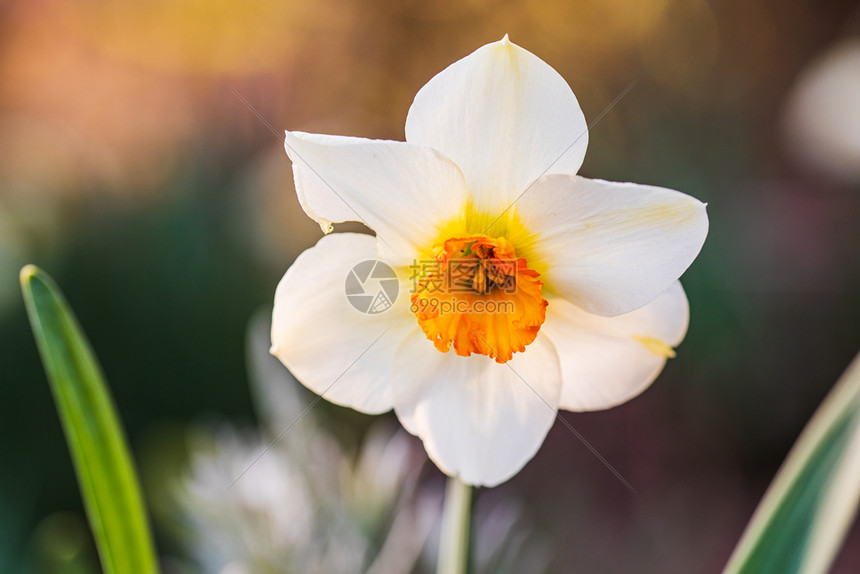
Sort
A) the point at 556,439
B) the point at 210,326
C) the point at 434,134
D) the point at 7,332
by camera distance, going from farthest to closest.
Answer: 1. the point at 556,439
2. the point at 210,326
3. the point at 7,332
4. the point at 434,134

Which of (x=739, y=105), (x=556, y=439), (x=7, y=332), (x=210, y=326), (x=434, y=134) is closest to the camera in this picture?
(x=434, y=134)

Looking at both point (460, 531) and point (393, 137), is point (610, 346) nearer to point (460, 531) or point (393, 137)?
point (460, 531)

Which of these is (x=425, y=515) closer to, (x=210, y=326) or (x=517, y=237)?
(x=517, y=237)

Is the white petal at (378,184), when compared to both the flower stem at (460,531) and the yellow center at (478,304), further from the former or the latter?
the flower stem at (460,531)

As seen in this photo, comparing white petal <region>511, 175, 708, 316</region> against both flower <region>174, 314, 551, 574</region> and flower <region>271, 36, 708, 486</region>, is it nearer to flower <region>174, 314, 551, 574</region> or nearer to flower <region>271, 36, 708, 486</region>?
flower <region>271, 36, 708, 486</region>

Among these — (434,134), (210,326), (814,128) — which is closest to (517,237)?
(434,134)

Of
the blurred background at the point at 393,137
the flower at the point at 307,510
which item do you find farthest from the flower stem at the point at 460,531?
the blurred background at the point at 393,137
